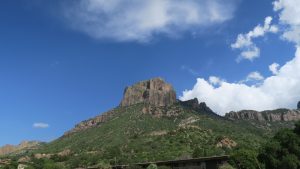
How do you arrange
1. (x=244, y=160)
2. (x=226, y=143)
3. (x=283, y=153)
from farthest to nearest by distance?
(x=226, y=143)
(x=244, y=160)
(x=283, y=153)

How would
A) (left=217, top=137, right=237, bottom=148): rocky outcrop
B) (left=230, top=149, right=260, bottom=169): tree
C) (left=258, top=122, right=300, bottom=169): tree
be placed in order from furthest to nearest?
(left=217, top=137, right=237, bottom=148): rocky outcrop → (left=230, top=149, right=260, bottom=169): tree → (left=258, top=122, right=300, bottom=169): tree

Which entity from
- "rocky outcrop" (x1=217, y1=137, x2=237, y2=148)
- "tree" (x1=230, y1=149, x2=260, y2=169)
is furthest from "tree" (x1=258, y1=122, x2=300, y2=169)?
"rocky outcrop" (x1=217, y1=137, x2=237, y2=148)

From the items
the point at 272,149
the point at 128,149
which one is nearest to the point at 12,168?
the point at 128,149

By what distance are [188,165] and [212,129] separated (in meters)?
97.1

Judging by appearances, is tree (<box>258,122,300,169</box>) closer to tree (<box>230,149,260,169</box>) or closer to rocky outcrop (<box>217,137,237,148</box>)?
tree (<box>230,149,260,169</box>)

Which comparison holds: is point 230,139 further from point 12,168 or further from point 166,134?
point 12,168

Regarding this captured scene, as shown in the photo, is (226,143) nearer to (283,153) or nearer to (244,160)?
(244,160)

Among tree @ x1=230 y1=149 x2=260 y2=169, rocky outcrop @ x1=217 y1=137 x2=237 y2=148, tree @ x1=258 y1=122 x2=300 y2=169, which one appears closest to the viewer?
tree @ x1=258 y1=122 x2=300 y2=169

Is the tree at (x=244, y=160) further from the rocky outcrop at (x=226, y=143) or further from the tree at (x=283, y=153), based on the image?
the rocky outcrop at (x=226, y=143)

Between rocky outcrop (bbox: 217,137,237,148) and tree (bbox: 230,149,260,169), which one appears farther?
rocky outcrop (bbox: 217,137,237,148)

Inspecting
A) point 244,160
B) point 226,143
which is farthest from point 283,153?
point 226,143

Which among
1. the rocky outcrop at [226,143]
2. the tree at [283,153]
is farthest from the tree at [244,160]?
the rocky outcrop at [226,143]

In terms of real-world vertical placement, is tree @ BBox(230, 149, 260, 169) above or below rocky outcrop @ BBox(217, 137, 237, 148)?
below

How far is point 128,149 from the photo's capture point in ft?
553
